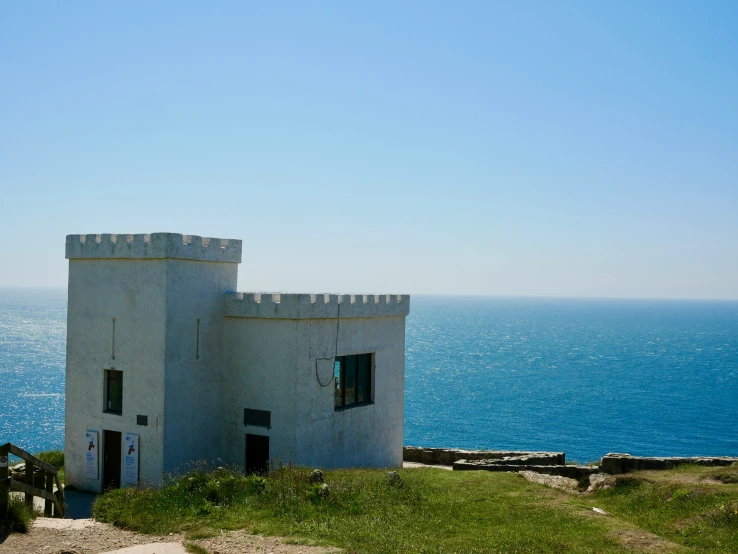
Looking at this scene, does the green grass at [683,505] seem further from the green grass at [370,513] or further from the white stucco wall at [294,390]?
the white stucco wall at [294,390]

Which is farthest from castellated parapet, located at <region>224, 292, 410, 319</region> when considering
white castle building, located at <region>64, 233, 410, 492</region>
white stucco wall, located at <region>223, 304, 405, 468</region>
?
white stucco wall, located at <region>223, 304, 405, 468</region>

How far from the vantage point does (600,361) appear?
128125mm

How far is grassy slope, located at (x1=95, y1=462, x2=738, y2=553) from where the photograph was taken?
1297 cm

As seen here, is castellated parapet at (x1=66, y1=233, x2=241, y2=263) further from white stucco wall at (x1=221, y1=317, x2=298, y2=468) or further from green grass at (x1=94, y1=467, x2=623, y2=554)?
green grass at (x1=94, y1=467, x2=623, y2=554)

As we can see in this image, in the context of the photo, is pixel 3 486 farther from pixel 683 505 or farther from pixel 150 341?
pixel 683 505

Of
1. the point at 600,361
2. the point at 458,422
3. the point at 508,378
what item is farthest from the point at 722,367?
the point at 458,422

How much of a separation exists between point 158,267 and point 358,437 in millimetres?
8985

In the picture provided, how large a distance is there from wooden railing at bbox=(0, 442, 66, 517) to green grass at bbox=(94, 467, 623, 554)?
4.72ft

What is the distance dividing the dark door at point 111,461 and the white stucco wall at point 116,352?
18cm

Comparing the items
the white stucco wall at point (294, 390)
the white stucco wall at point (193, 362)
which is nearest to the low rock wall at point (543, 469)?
the white stucco wall at point (294, 390)

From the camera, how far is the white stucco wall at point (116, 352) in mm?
21031

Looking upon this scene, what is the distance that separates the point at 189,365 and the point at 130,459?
3302mm

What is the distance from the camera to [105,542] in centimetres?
1325

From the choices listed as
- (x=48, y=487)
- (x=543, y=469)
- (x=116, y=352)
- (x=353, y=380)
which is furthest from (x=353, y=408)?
(x=48, y=487)
